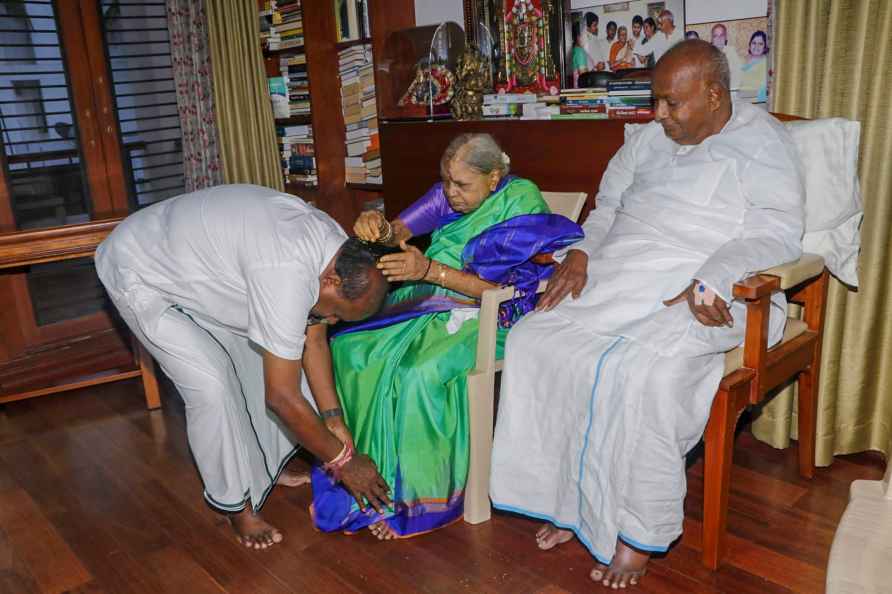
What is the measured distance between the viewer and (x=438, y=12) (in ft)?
12.1

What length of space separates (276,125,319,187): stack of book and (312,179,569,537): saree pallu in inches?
92.2

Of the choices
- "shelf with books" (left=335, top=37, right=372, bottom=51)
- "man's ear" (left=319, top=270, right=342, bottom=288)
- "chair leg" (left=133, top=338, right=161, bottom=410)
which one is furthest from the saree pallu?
"shelf with books" (left=335, top=37, right=372, bottom=51)

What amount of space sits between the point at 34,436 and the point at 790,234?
9.76 ft

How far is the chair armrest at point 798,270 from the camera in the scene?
203cm

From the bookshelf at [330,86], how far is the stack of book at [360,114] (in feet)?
0.14

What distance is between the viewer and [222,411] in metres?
2.21

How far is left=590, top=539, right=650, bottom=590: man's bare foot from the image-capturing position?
2.00m

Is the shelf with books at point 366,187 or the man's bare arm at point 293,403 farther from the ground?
the shelf with books at point 366,187

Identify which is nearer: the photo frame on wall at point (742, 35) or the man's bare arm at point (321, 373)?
the man's bare arm at point (321, 373)

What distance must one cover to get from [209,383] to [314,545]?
575 millimetres

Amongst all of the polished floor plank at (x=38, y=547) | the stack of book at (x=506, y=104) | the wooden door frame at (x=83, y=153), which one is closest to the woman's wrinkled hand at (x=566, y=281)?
the stack of book at (x=506, y=104)

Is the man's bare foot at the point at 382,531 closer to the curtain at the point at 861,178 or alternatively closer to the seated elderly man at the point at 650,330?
the seated elderly man at the point at 650,330

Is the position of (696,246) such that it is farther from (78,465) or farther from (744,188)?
(78,465)

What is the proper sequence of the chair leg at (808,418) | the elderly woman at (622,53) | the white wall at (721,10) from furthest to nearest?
the elderly woman at (622,53), the white wall at (721,10), the chair leg at (808,418)
